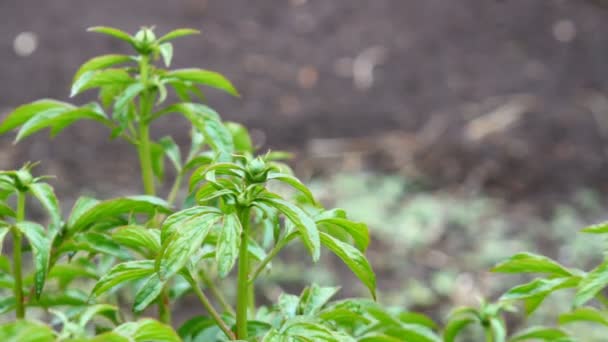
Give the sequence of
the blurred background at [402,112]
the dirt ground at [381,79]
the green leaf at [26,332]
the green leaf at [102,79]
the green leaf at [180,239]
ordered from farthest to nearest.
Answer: the dirt ground at [381,79]
the blurred background at [402,112]
the green leaf at [102,79]
the green leaf at [180,239]
the green leaf at [26,332]

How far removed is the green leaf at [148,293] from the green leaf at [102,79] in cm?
38

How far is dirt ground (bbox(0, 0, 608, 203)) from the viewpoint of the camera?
191 inches

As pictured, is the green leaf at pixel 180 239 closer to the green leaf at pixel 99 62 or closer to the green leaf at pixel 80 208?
the green leaf at pixel 80 208

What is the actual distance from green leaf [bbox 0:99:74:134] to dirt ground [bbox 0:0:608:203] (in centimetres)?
310

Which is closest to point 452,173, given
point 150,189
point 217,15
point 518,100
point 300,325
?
point 518,100

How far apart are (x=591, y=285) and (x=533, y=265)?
137 mm

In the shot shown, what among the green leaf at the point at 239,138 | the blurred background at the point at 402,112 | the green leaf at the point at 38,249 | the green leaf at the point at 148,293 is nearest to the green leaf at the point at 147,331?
the green leaf at the point at 148,293

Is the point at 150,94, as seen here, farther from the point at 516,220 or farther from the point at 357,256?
the point at 516,220

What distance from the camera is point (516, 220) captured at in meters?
4.47

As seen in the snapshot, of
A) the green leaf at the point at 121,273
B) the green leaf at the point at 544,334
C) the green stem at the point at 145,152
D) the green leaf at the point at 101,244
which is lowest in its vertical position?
the green leaf at the point at 544,334

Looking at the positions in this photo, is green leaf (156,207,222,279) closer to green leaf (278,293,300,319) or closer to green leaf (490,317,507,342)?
green leaf (278,293,300,319)

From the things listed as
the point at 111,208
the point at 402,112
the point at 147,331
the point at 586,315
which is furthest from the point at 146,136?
the point at 402,112

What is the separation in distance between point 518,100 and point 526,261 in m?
4.28

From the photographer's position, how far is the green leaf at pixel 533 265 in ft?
4.13
